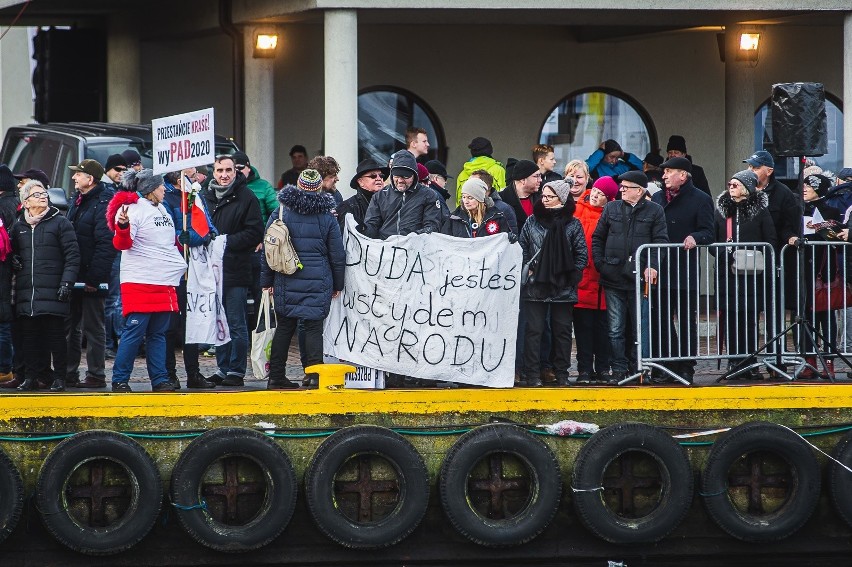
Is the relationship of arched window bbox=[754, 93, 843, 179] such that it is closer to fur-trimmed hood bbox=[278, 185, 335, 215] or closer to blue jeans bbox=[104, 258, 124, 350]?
blue jeans bbox=[104, 258, 124, 350]

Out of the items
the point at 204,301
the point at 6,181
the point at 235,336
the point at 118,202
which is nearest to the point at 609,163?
the point at 235,336

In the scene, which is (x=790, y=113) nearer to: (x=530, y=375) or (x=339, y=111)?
(x=530, y=375)

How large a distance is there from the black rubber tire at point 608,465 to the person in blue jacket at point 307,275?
212 cm

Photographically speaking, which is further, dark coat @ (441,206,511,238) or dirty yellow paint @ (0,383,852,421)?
dark coat @ (441,206,511,238)

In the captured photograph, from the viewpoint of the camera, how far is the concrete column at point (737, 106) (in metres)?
19.4

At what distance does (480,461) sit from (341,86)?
6.32 meters

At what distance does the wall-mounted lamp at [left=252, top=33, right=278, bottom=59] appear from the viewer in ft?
59.7

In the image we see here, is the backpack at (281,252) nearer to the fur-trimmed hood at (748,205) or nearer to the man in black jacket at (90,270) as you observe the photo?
the man in black jacket at (90,270)

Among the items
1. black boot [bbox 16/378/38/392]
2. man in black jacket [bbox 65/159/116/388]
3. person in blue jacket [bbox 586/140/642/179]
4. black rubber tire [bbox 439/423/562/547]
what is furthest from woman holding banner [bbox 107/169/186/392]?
person in blue jacket [bbox 586/140/642/179]

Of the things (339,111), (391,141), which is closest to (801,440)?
(339,111)

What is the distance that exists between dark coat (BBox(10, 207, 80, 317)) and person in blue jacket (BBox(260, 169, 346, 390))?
4.75 ft

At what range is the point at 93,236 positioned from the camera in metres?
12.4

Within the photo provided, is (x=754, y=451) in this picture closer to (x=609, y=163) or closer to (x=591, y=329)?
(x=591, y=329)

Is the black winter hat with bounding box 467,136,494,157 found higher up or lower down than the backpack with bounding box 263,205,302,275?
higher up
